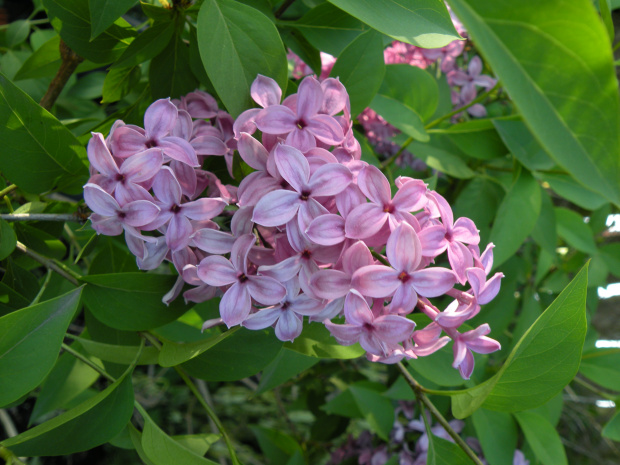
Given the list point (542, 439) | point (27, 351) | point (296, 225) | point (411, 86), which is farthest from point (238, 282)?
point (542, 439)

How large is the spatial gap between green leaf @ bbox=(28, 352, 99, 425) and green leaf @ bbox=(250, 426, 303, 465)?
1.51 ft

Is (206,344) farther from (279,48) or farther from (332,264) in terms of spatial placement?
(279,48)

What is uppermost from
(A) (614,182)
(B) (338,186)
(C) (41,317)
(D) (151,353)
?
(A) (614,182)

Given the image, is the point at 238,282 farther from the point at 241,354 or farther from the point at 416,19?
the point at 416,19

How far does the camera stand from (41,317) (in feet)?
1.31

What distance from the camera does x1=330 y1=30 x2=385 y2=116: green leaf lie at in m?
0.54

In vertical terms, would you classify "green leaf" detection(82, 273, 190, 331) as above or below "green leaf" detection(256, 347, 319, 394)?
above

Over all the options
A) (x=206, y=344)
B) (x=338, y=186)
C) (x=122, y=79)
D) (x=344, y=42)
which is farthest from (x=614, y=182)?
(x=122, y=79)

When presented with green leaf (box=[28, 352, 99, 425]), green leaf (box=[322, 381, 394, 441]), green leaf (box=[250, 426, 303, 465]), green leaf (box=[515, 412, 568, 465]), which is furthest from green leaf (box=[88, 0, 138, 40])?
green leaf (box=[250, 426, 303, 465])

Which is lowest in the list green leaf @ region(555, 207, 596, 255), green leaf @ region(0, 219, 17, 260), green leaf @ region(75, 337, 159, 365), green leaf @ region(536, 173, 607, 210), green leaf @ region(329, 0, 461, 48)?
green leaf @ region(555, 207, 596, 255)

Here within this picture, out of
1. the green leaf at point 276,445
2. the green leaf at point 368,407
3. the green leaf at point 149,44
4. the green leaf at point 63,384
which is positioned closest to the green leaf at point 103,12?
the green leaf at point 149,44

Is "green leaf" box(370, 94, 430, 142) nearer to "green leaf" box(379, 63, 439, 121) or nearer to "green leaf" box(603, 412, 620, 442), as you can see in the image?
"green leaf" box(379, 63, 439, 121)

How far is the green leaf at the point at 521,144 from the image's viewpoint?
79cm

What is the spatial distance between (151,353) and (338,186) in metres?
0.27
